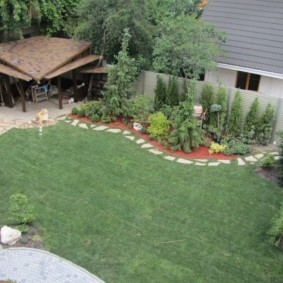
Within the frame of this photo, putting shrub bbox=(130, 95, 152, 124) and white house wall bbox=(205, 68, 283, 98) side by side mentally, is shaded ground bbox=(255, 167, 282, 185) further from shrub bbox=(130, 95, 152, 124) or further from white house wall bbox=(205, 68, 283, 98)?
shrub bbox=(130, 95, 152, 124)

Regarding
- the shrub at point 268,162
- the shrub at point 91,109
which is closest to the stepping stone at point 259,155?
the shrub at point 268,162

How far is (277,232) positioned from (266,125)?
17.4ft

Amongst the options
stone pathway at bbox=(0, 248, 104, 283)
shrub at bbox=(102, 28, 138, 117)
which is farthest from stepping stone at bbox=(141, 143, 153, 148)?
stone pathway at bbox=(0, 248, 104, 283)

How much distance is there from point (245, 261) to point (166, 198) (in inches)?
110

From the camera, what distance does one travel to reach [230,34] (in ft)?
51.6

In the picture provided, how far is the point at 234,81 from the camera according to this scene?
51.0 feet

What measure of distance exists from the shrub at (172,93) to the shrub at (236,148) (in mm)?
2886

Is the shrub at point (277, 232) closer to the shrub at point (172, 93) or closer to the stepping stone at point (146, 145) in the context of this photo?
the stepping stone at point (146, 145)

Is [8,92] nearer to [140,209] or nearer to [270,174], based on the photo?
[140,209]

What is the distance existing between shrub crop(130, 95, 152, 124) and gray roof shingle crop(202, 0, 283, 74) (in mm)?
3316

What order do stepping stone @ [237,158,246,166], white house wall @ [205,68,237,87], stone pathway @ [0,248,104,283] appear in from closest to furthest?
stone pathway @ [0,248,104,283]
stepping stone @ [237,158,246,166]
white house wall @ [205,68,237,87]

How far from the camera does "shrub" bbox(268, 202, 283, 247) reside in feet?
28.6

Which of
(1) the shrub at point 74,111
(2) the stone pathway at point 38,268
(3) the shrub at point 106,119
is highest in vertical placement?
(1) the shrub at point 74,111

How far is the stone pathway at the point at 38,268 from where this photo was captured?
803 cm
